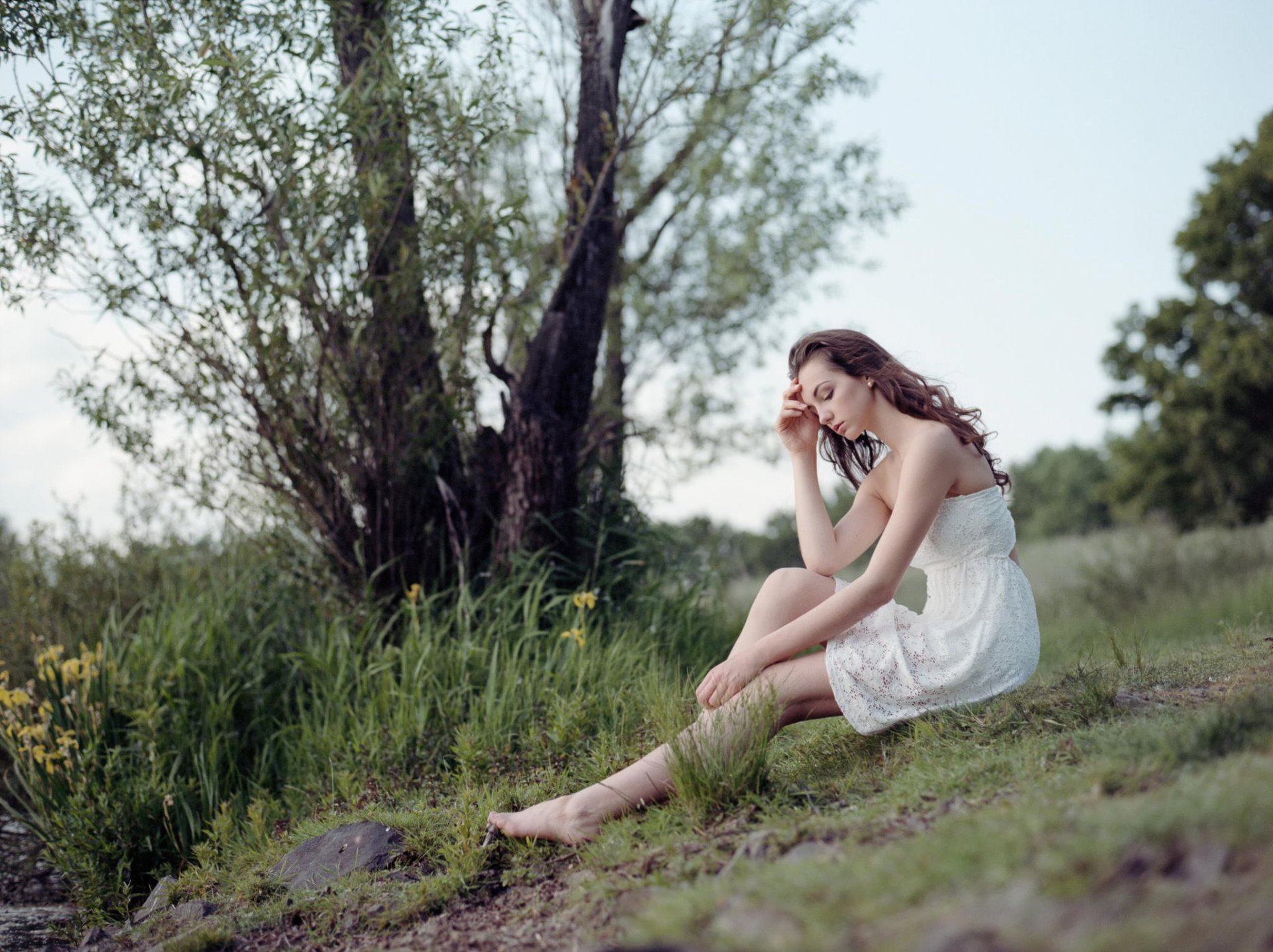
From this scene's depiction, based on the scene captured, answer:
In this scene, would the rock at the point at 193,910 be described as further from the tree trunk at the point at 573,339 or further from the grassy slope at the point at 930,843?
the tree trunk at the point at 573,339

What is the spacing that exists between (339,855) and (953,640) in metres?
2.12

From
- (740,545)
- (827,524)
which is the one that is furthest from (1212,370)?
(827,524)

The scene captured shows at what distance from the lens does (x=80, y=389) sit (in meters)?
5.23

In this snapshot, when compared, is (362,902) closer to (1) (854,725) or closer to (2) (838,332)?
(1) (854,725)

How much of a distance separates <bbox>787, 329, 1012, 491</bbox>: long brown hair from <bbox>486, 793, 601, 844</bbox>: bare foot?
1565 mm

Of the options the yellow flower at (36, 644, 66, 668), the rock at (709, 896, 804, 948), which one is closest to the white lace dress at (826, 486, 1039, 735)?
the rock at (709, 896, 804, 948)

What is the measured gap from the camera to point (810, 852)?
2.37 m

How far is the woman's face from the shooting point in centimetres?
339

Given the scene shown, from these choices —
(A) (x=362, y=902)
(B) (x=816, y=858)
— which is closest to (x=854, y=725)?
(B) (x=816, y=858)

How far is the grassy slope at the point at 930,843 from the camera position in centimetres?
151

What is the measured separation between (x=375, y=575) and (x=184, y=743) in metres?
1.17

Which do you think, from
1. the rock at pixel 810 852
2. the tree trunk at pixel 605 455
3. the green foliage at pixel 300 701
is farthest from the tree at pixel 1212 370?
the rock at pixel 810 852

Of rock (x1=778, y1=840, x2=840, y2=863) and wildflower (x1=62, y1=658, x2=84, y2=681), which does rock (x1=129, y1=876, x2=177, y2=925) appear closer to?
wildflower (x1=62, y1=658, x2=84, y2=681)

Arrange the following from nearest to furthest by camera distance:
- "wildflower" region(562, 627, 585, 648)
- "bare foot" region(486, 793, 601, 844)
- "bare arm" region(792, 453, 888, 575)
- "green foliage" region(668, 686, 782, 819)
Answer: "green foliage" region(668, 686, 782, 819) → "bare foot" region(486, 793, 601, 844) → "bare arm" region(792, 453, 888, 575) → "wildflower" region(562, 627, 585, 648)
